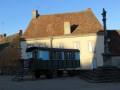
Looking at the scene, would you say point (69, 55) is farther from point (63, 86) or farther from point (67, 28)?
point (63, 86)

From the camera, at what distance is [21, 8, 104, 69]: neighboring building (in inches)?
2067

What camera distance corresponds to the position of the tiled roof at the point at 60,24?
55.0 metres

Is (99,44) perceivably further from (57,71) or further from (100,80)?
(100,80)

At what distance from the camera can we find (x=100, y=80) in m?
27.7

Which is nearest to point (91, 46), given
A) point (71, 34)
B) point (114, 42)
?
point (71, 34)

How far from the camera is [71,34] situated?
54.8 metres

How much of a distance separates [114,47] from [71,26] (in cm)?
839

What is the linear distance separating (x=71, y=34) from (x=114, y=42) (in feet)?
23.6

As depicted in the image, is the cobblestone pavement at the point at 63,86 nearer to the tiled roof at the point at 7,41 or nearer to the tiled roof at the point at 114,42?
the tiled roof at the point at 114,42

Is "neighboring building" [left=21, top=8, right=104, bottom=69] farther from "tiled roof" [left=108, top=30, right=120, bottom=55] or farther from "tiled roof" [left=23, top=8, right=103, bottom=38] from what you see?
"tiled roof" [left=108, top=30, right=120, bottom=55]

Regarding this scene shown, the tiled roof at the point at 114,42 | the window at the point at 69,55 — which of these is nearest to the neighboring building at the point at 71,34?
the tiled roof at the point at 114,42

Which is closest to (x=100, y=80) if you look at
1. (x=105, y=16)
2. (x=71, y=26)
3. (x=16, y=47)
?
(x=105, y=16)

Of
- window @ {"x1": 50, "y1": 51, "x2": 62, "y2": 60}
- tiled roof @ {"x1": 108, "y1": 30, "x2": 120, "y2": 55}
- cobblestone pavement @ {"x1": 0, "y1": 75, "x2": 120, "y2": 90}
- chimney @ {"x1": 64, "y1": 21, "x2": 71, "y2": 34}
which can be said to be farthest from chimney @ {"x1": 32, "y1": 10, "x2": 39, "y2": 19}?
cobblestone pavement @ {"x1": 0, "y1": 75, "x2": 120, "y2": 90}

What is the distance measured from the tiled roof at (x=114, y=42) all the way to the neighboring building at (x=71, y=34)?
2.13 meters
